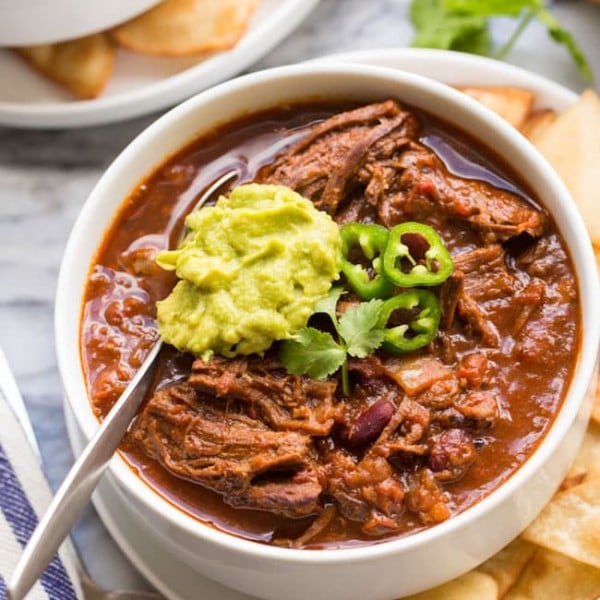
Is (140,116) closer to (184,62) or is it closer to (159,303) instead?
(184,62)

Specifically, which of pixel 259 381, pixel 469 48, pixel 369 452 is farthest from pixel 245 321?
pixel 469 48

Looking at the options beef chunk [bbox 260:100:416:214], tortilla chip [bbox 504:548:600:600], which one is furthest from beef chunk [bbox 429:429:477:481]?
beef chunk [bbox 260:100:416:214]

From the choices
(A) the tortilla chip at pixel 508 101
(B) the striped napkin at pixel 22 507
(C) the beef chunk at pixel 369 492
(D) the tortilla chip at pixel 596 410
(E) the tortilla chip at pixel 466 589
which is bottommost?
(B) the striped napkin at pixel 22 507

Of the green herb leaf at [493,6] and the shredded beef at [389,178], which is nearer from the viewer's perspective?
the shredded beef at [389,178]

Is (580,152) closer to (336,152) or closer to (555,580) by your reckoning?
(336,152)

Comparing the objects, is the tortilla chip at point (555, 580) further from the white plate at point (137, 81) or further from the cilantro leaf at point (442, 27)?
the white plate at point (137, 81)

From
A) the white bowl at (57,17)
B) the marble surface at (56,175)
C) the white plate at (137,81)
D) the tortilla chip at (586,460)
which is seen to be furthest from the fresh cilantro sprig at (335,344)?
the white bowl at (57,17)

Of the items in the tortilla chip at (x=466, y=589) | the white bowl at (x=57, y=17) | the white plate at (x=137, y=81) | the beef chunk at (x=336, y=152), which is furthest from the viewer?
the white plate at (x=137, y=81)
